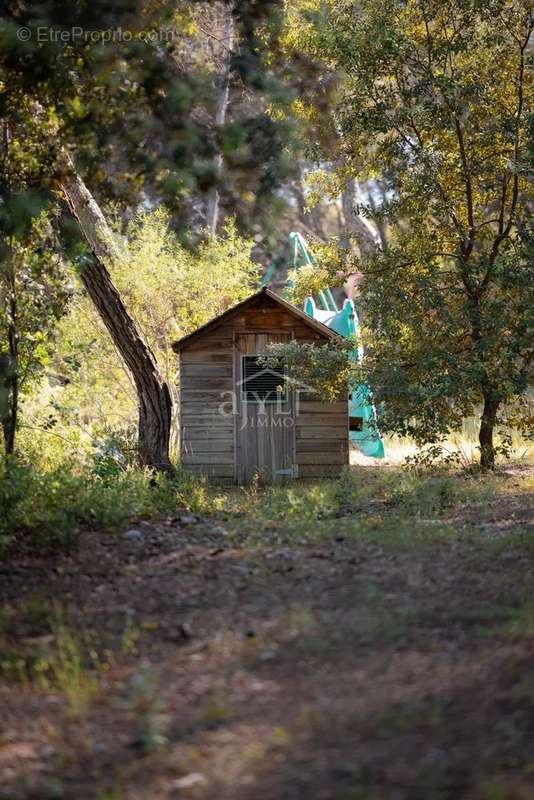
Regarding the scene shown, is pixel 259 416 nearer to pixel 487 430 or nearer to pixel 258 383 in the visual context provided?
pixel 258 383

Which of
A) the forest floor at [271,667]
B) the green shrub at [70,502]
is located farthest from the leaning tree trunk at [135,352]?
the forest floor at [271,667]

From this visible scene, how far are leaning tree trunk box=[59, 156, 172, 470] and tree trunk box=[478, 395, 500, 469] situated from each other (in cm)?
451

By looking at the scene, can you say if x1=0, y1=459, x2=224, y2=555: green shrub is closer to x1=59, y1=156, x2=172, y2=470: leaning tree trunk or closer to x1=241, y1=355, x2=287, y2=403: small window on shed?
x1=59, y1=156, x2=172, y2=470: leaning tree trunk

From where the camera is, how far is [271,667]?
4949 millimetres

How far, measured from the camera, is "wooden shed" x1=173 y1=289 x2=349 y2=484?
15141 millimetres

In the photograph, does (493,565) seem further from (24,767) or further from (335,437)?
(335,437)

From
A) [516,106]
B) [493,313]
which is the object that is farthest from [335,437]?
[516,106]

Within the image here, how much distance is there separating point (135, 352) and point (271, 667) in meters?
7.84

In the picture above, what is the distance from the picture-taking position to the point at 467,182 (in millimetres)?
13547

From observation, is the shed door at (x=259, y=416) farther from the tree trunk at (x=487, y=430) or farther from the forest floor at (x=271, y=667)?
the forest floor at (x=271, y=667)

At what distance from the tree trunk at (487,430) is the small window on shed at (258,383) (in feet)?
10.5

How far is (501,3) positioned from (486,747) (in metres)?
11.3

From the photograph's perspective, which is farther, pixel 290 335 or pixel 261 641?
pixel 290 335

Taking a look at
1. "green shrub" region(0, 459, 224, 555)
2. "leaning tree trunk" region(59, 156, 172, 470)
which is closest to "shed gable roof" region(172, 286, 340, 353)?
"leaning tree trunk" region(59, 156, 172, 470)
